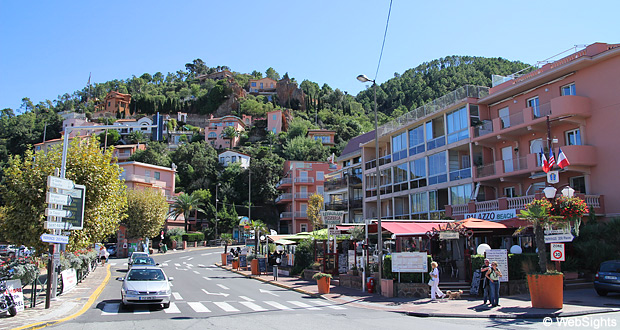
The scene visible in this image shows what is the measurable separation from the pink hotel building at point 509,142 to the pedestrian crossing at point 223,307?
8.34 metres

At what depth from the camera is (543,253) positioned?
1468cm

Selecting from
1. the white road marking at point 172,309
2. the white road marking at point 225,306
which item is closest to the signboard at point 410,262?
the white road marking at point 225,306

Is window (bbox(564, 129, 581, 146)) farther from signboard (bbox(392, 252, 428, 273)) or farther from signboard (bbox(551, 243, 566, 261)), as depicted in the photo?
signboard (bbox(551, 243, 566, 261))

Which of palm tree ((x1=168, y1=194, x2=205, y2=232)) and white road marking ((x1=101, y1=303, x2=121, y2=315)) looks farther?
palm tree ((x1=168, y1=194, x2=205, y2=232))

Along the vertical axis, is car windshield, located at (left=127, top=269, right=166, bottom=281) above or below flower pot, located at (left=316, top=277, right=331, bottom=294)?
above

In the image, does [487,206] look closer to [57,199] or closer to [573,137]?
[573,137]

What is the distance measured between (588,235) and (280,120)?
95765mm

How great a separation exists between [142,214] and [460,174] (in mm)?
32444

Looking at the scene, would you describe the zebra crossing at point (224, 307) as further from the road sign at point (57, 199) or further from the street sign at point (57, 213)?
the road sign at point (57, 199)

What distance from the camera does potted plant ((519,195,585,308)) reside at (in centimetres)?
1398

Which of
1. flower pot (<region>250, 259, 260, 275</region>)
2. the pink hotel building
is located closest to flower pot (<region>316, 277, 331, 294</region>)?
the pink hotel building

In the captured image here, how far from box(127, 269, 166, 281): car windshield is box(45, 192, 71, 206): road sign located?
3403mm

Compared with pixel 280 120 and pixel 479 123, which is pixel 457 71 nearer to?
pixel 280 120

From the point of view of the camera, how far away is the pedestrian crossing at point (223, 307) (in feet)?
48.1
